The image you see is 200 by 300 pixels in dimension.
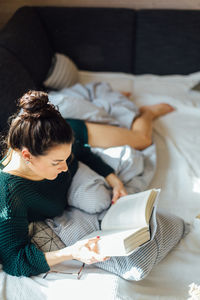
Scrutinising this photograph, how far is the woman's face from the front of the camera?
88cm

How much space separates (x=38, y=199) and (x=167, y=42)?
143cm

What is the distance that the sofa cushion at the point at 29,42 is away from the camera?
64.6 inches

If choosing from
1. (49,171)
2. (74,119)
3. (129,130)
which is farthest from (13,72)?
(49,171)

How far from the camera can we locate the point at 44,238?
1.06m

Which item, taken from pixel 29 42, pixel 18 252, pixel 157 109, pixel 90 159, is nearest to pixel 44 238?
pixel 18 252

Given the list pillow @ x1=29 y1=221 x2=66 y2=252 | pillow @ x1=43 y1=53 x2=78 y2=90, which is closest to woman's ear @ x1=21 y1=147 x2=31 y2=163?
pillow @ x1=29 y1=221 x2=66 y2=252

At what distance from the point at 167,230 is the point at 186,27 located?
1.38 metres

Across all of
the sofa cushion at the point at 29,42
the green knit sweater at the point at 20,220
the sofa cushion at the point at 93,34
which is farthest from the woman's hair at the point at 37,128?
the sofa cushion at the point at 93,34

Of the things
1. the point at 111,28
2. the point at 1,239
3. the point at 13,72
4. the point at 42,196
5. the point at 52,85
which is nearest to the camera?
the point at 1,239

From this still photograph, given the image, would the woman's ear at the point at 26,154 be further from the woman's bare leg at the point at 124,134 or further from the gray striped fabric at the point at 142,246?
the woman's bare leg at the point at 124,134

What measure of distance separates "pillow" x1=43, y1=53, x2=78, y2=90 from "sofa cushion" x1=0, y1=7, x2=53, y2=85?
3 centimetres

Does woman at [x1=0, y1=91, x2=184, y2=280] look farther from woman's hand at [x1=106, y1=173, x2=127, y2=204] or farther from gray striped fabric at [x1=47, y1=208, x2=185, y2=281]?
woman's hand at [x1=106, y1=173, x2=127, y2=204]

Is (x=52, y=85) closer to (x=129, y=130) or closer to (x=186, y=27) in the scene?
(x=129, y=130)

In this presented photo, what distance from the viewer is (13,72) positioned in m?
1.45
